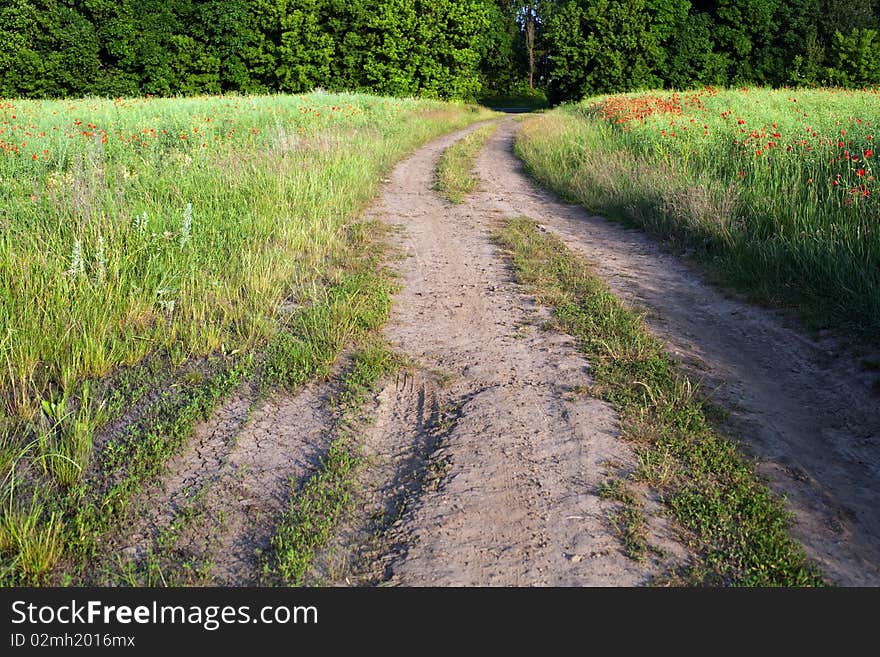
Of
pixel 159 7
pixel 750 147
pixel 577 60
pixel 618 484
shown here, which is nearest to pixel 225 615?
pixel 618 484

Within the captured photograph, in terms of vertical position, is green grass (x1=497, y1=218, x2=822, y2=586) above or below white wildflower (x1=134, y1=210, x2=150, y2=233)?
below

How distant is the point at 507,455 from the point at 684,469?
83 cm

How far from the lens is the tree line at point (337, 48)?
3712 cm

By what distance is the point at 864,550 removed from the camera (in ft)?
8.66

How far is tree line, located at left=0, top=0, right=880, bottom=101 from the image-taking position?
37125 millimetres

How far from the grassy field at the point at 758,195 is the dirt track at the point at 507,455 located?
582mm

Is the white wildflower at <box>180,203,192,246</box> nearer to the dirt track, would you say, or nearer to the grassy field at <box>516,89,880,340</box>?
the dirt track

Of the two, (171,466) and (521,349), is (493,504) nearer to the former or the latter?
(171,466)

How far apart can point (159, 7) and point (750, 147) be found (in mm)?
39369

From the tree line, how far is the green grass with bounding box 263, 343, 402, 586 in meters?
36.7

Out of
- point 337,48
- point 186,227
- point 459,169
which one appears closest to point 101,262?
point 186,227

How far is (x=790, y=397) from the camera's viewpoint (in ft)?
13.1

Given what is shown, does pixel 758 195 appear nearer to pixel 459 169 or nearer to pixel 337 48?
pixel 459 169

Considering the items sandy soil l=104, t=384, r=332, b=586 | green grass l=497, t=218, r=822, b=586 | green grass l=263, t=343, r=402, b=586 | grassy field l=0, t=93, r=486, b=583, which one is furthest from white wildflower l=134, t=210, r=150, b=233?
green grass l=497, t=218, r=822, b=586
